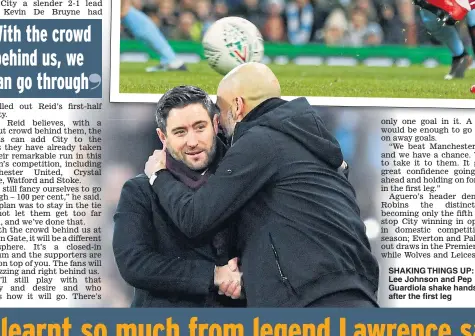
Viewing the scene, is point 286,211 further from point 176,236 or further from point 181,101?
point 181,101

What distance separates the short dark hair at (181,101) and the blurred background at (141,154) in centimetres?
75

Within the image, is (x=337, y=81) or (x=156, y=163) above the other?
(x=337, y=81)

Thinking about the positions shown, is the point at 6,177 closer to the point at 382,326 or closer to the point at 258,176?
the point at 258,176

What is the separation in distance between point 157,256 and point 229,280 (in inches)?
10.5

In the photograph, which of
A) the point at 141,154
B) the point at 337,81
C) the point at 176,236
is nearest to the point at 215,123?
the point at 176,236

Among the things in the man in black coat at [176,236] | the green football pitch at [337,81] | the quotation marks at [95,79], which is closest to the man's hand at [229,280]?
the man in black coat at [176,236]

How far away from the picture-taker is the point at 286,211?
254 cm

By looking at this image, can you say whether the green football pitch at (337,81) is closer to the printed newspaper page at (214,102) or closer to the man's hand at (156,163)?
the printed newspaper page at (214,102)

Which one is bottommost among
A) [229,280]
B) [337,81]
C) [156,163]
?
[229,280]

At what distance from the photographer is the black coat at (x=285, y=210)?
2.48 meters

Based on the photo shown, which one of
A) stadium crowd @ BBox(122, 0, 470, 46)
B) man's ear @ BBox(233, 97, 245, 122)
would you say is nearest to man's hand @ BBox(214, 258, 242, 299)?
man's ear @ BBox(233, 97, 245, 122)

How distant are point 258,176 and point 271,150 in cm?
10

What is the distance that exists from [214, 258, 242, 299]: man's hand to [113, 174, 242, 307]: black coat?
3cm

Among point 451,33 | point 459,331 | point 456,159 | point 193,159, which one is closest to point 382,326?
point 459,331
